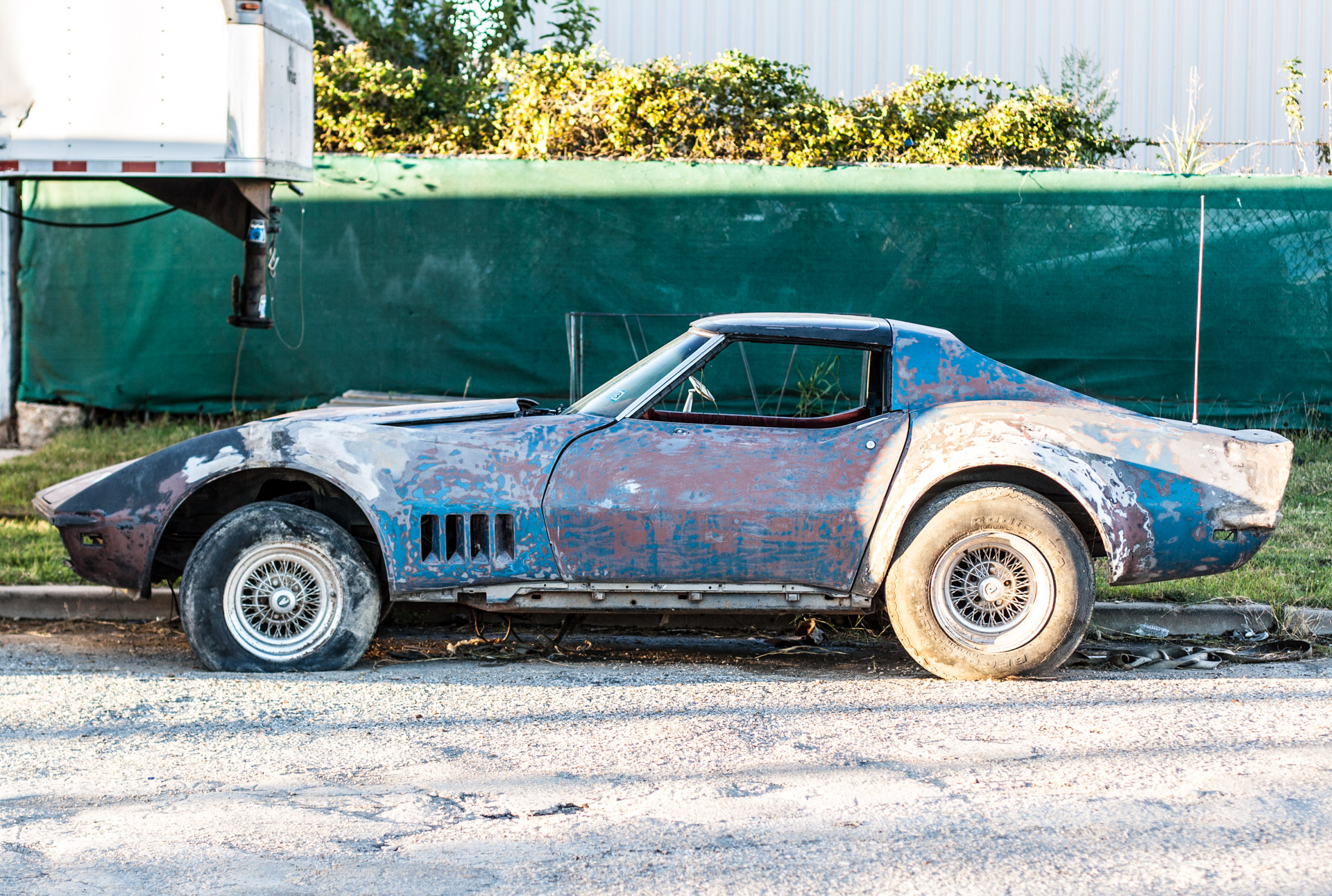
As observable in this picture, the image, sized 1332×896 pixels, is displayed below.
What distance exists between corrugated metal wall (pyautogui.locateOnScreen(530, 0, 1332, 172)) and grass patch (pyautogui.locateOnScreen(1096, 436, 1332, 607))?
30.2ft

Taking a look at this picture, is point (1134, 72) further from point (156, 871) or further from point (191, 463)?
point (156, 871)

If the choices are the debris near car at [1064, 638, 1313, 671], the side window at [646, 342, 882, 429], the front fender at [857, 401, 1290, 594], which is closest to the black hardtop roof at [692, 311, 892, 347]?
the front fender at [857, 401, 1290, 594]

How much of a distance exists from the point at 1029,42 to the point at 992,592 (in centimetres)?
1309

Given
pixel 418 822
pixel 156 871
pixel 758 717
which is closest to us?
pixel 156 871

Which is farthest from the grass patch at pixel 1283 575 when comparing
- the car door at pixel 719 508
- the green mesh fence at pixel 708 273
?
the car door at pixel 719 508

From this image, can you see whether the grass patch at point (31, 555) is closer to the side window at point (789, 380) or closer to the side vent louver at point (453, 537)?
the side vent louver at point (453, 537)

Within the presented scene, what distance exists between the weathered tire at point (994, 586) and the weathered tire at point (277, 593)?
7.14 ft

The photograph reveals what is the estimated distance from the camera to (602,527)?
16.6 ft

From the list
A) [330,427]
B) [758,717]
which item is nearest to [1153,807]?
[758,717]

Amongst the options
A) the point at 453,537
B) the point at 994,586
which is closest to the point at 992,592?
the point at 994,586

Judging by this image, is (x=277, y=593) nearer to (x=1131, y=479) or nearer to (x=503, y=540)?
(x=503, y=540)

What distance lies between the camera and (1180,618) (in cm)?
621

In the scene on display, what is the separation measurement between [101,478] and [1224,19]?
15962 mm

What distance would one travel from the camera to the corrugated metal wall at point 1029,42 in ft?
52.8
